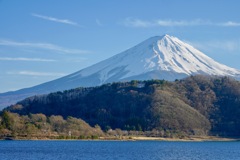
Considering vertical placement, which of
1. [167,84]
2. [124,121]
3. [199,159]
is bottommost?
[199,159]

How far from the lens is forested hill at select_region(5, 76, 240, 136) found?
10988 cm

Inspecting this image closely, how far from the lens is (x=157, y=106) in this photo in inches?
4473

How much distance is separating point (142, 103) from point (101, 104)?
928 cm

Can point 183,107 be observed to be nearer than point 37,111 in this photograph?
Answer: Yes

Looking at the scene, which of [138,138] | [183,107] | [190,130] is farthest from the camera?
[183,107]

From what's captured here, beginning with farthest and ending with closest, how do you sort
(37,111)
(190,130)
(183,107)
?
(37,111) < (183,107) < (190,130)

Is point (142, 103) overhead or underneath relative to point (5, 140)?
overhead

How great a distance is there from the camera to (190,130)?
356 feet

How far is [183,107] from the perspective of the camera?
115875 millimetres

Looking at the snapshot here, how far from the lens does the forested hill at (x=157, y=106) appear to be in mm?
109875

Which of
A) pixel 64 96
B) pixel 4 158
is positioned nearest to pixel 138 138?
pixel 64 96

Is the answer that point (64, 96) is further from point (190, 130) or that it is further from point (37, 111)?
point (190, 130)

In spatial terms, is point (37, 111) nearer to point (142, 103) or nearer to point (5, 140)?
point (142, 103)

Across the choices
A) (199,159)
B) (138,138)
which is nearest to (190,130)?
(138,138)
